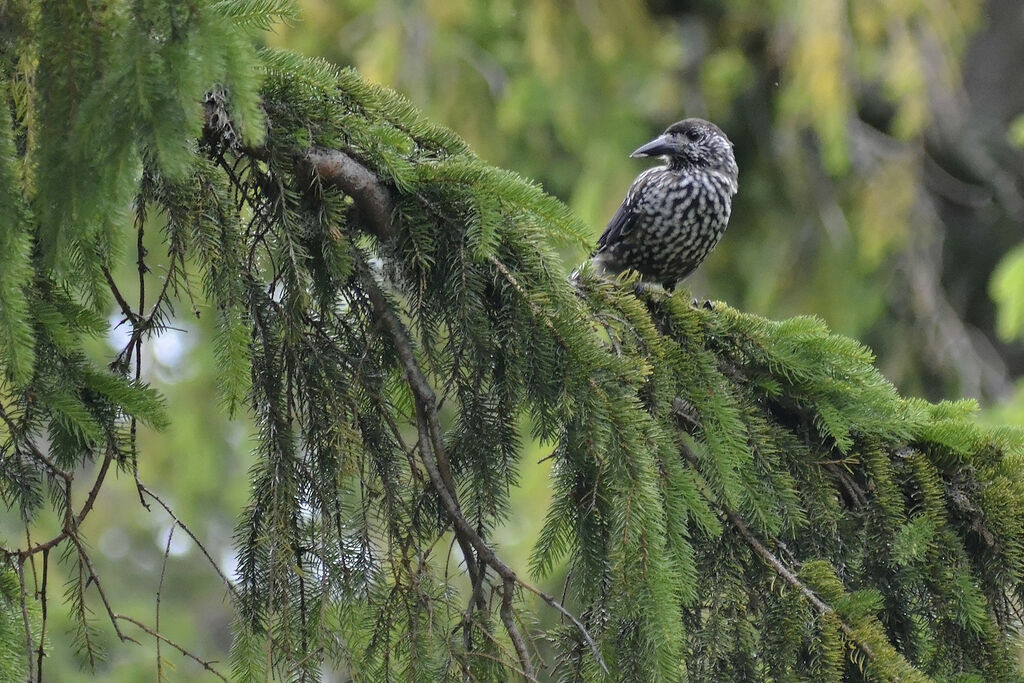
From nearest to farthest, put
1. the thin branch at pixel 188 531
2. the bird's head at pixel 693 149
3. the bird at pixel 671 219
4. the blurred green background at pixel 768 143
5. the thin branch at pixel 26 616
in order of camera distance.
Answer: the thin branch at pixel 26 616
the thin branch at pixel 188 531
the bird at pixel 671 219
the bird's head at pixel 693 149
the blurred green background at pixel 768 143

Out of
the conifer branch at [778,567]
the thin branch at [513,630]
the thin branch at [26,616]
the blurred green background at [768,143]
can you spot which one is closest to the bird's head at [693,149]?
the blurred green background at [768,143]

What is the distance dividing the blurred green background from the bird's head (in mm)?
1381

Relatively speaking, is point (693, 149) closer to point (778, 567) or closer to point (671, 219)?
point (671, 219)

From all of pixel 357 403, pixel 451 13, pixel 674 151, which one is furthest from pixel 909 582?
pixel 451 13

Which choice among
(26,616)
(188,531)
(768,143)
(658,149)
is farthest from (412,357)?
(768,143)

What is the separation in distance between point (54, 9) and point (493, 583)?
1.18 metres

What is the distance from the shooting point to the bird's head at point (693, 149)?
4.26m

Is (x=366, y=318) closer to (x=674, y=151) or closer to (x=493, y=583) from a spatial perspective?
(x=493, y=583)

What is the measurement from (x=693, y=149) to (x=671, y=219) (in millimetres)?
451

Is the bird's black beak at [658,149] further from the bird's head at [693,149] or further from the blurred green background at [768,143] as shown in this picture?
the blurred green background at [768,143]

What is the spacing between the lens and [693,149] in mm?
4293

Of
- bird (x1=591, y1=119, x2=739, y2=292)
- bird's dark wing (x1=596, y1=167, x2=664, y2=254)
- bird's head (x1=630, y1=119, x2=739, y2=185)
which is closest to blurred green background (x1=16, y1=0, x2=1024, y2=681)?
bird's head (x1=630, y1=119, x2=739, y2=185)

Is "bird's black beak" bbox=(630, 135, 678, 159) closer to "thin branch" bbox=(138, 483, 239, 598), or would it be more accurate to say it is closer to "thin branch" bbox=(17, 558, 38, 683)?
"thin branch" bbox=(138, 483, 239, 598)

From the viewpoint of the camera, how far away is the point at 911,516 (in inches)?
88.1
